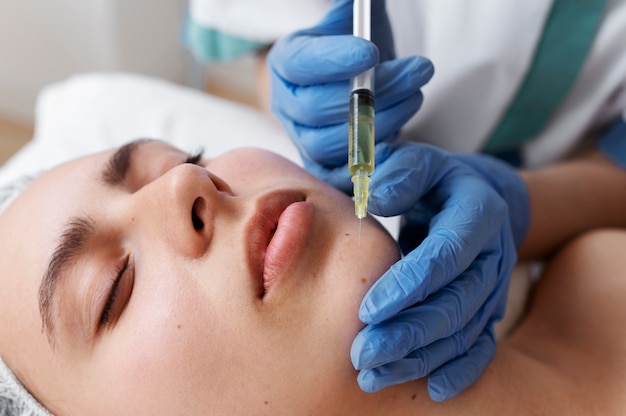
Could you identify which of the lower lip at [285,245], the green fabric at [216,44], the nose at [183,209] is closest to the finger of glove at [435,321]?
the lower lip at [285,245]

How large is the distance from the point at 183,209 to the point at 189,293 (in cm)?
11

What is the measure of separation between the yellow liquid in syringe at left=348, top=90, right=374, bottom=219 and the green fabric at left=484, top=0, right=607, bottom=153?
0.59m

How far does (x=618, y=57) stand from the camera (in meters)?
1.23

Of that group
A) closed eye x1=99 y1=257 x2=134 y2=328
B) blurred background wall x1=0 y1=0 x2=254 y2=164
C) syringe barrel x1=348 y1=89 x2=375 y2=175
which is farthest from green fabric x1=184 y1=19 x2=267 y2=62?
blurred background wall x1=0 y1=0 x2=254 y2=164

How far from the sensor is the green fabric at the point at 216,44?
140 cm

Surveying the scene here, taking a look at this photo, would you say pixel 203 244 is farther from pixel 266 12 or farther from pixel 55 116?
pixel 55 116

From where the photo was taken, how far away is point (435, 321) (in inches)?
31.0

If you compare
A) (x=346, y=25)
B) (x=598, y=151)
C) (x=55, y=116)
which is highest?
(x=346, y=25)

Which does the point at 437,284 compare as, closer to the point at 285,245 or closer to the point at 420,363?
the point at 420,363

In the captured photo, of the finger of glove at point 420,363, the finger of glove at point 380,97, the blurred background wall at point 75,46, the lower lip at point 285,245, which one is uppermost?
the finger of glove at point 380,97

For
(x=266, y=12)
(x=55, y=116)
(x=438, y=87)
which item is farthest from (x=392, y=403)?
(x=55, y=116)

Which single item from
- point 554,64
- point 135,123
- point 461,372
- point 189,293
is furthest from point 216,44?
point 461,372

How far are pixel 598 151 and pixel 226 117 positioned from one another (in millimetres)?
870

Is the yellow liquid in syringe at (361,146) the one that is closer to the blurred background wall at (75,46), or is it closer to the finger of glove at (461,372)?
the finger of glove at (461,372)
